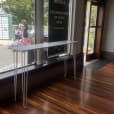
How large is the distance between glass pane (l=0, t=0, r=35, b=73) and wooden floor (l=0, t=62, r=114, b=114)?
2.36 feet

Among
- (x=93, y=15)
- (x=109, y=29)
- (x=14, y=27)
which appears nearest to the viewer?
(x=14, y=27)

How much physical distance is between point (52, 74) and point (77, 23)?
152cm

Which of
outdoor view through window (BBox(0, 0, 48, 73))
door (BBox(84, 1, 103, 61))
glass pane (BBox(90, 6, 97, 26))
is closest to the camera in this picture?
outdoor view through window (BBox(0, 0, 48, 73))

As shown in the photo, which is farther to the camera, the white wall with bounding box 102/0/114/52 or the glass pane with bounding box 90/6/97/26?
the white wall with bounding box 102/0/114/52

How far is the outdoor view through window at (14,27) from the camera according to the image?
277 centimetres

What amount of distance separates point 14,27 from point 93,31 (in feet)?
11.4

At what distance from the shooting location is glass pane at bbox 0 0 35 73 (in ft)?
9.07

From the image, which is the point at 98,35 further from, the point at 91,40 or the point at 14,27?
the point at 14,27

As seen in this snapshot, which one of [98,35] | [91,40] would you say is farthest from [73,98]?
[98,35]

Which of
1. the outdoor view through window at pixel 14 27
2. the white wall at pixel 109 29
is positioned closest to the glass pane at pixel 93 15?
the white wall at pixel 109 29

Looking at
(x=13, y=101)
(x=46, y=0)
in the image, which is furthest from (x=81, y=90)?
(x=46, y=0)

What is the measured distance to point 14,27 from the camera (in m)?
A: 2.92

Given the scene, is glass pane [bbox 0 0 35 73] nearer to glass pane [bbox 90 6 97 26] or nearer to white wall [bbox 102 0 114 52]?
glass pane [bbox 90 6 97 26]

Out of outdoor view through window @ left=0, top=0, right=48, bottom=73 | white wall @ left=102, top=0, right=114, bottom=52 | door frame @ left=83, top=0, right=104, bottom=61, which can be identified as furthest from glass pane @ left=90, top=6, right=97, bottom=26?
outdoor view through window @ left=0, top=0, right=48, bottom=73
